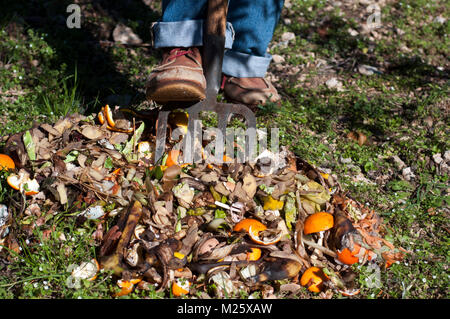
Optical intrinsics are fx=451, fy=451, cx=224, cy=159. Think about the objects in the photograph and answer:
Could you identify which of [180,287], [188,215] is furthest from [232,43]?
[180,287]

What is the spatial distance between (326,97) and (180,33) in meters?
1.81

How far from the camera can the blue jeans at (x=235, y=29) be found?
279 centimetres

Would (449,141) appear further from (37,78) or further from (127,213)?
(37,78)

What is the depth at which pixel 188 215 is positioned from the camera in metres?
2.52

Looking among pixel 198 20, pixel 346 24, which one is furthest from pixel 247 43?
pixel 346 24

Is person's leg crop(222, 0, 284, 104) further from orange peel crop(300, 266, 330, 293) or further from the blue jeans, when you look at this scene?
orange peel crop(300, 266, 330, 293)

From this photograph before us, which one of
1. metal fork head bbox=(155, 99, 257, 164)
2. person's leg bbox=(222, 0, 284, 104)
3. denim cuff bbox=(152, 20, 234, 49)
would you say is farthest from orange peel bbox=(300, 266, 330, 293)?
denim cuff bbox=(152, 20, 234, 49)

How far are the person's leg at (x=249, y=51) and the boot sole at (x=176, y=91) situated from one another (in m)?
0.65

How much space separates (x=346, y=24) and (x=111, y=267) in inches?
159

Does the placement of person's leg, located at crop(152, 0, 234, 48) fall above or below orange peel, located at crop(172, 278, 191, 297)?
above

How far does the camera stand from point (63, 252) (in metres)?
2.33

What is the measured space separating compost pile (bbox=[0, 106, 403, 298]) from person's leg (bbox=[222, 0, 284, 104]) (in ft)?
1.92

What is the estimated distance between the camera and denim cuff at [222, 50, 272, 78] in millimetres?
3273

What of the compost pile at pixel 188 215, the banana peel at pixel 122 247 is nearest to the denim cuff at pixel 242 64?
the compost pile at pixel 188 215
